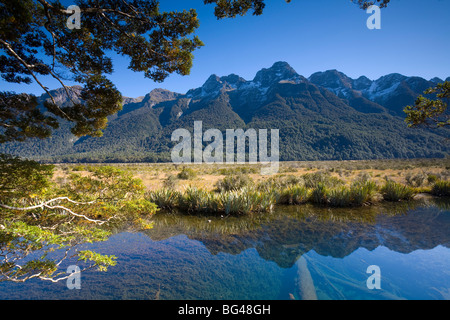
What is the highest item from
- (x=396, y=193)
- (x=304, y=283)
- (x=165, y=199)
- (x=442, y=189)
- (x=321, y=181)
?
(x=321, y=181)

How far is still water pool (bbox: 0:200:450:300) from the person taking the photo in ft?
12.0

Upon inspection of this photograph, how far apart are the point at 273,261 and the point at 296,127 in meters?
127

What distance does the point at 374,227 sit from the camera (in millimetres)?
6656

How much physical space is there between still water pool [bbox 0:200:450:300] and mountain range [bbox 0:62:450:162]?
86743 mm

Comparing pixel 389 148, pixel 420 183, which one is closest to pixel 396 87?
pixel 389 148

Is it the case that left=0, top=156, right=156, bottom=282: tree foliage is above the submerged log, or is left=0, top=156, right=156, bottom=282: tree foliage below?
above

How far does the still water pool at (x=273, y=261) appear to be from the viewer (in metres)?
3.64

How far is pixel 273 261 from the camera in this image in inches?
185

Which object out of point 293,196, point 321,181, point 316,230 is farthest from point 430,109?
point 316,230

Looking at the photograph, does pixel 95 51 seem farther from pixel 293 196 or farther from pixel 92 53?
pixel 293 196

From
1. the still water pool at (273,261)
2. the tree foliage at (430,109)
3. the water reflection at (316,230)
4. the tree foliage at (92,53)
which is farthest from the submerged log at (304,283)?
the tree foliage at (430,109)

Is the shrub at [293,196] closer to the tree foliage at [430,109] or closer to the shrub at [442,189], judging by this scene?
the tree foliage at [430,109]

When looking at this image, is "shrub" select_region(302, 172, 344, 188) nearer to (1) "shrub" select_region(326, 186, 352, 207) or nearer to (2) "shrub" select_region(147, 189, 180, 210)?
(1) "shrub" select_region(326, 186, 352, 207)

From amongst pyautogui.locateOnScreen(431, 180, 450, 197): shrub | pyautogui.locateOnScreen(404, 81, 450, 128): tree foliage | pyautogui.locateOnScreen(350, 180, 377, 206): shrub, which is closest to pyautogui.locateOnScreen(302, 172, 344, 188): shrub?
pyautogui.locateOnScreen(350, 180, 377, 206): shrub
